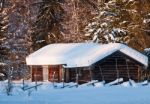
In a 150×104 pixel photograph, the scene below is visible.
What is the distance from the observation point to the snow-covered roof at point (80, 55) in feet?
174

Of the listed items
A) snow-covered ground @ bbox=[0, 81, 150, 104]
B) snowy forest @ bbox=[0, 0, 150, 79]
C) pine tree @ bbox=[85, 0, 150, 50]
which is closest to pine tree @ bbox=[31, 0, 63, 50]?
snowy forest @ bbox=[0, 0, 150, 79]

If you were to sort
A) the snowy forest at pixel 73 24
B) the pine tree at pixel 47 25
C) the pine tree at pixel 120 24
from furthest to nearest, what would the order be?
the pine tree at pixel 47 25, the snowy forest at pixel 73 24, the pine tree at pixel 120 24

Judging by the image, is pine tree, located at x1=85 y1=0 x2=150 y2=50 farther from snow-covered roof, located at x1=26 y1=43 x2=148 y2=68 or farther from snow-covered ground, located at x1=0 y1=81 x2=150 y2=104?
snow-covered ground, located at x1=0 y1=81 x2=150 y2=104

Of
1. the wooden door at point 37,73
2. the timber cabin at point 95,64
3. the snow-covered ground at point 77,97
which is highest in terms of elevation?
the snow-covered ground at point 77,97

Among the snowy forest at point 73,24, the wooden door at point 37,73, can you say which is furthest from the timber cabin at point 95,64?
the snowy forest at point 73,24

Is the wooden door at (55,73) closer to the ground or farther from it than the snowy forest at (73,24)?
closer to the ground

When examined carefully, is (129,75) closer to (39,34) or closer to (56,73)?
(56,73)

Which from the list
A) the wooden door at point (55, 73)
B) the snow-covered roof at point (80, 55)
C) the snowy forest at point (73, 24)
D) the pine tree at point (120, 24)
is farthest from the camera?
the snowy forest at point (73, 24)

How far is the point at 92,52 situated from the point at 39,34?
66.3 feet

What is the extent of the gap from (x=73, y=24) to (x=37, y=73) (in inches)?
853

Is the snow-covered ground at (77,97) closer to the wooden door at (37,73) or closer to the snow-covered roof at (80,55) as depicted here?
the snow-covered roof at (80,55)

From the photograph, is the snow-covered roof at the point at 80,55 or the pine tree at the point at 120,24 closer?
the snow-covered roof at the point at 80,55

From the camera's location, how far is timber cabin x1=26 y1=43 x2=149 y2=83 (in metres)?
53.4

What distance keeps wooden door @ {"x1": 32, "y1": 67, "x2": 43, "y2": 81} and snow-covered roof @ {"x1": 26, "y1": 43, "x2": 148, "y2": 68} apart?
128 cm
